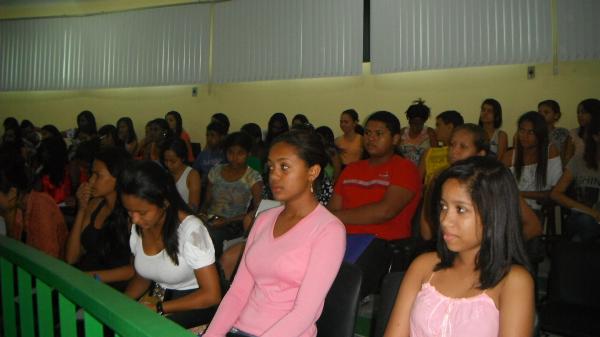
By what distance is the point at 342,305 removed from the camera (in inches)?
68.5

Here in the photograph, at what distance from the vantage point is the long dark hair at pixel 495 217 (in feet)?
4.86

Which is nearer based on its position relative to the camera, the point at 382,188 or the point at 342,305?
the point at 342,305

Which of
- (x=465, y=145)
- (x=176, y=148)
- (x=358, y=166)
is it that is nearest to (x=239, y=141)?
(x=176, y=148)

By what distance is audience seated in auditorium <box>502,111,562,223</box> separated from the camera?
11.9ft

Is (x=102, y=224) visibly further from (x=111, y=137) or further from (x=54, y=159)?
(x=111, y=137)

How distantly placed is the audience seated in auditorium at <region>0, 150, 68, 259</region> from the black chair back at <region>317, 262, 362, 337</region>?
1.69 m

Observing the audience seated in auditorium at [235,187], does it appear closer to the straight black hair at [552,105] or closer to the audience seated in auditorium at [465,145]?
the audience seated in auditorium at [465,145]

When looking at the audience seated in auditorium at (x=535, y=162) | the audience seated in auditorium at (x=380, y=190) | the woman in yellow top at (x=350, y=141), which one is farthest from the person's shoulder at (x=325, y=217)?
the woman in yellow top at (x=350, y=141)

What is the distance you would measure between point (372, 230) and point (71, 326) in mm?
1817

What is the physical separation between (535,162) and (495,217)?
247cm

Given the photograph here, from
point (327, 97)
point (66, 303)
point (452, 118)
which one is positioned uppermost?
point (327, 97)

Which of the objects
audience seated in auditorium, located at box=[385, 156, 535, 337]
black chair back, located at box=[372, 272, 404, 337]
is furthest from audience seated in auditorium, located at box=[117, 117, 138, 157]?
audience seated in auditorium, located at box=[385, 156, 535, 337]

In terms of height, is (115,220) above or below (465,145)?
below

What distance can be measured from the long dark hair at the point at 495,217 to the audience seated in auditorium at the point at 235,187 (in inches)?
101
